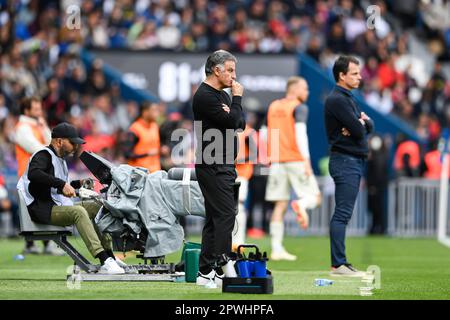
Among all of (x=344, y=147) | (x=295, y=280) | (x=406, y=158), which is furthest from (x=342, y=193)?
(x=406, y=158)

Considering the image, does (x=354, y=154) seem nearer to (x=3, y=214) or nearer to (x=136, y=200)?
(x=136, y=200)

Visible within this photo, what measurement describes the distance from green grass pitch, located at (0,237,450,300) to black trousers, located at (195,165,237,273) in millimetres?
521

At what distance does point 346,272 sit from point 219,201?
2313 millimetres

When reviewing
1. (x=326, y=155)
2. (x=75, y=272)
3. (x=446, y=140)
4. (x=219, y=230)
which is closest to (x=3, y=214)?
(x=326, y=155)

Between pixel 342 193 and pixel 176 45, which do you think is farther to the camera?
pixel 176 45

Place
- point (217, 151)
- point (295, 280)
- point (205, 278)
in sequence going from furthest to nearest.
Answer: point (295, 280), point (205, 278), point (217, 151)

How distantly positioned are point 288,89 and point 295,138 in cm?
73

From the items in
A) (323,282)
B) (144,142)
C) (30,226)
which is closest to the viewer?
(323,282)

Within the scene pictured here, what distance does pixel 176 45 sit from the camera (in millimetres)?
27641

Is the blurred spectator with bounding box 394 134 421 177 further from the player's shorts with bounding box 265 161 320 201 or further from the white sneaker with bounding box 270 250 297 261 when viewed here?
the white sneaker with bounding box 270 250 297 261

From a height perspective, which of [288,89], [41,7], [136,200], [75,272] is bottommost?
[75,272]

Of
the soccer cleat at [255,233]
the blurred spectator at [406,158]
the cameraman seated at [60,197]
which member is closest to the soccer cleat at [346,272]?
the cameraman seated at [60,197]

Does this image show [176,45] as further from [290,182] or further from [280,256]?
[280,256]

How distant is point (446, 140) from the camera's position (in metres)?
23.7
